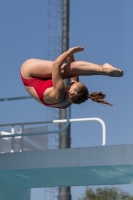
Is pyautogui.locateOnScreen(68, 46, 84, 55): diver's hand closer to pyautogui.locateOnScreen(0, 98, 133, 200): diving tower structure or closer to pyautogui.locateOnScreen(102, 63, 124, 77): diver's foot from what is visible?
pyautogui.locateOnScreen(102, 63, 124, 77): diver's foot

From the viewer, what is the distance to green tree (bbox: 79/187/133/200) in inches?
663

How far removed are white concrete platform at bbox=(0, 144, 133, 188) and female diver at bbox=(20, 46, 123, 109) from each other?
101 inches

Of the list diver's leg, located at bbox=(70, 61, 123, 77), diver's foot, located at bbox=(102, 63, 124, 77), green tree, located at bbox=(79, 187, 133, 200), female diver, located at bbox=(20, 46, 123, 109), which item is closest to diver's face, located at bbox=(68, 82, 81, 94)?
female diver, located at bbox=(20, 46, 123, 109)

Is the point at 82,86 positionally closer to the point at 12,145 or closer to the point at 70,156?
the point at 70,156

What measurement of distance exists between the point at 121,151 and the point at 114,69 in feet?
9.63

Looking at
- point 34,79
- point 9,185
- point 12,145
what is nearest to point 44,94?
point 34,79

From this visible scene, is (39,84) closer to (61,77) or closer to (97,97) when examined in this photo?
(61,77)

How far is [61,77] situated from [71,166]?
3.05m

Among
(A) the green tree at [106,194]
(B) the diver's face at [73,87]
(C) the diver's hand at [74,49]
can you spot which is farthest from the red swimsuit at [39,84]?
(A) the green tree at [106,194]

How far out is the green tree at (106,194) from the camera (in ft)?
55.3

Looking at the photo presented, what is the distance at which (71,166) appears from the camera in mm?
8258

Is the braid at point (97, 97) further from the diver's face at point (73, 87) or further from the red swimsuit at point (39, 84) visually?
the red swimsuit at point (39, 84)

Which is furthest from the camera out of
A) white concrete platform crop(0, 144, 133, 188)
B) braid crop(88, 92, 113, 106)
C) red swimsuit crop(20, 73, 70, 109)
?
white concrete platform crop(0, 144, 133, 188)

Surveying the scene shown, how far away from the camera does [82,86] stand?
5457mm
